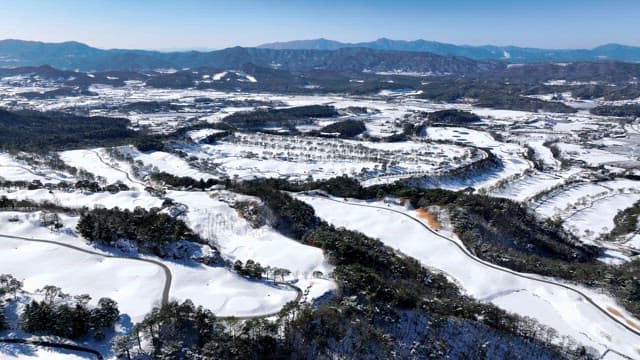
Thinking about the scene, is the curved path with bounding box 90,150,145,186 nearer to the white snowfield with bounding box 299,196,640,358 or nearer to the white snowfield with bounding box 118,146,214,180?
the white snowfield with bounding box 118,146,214,180

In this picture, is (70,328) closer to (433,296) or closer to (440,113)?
(433,296)

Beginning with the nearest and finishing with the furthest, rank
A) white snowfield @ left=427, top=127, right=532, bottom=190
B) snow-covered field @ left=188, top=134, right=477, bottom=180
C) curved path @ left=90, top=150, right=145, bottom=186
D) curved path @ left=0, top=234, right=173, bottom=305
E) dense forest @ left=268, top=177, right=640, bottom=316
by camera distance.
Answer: curved path @ left=0, top=234, right=173, bottom=305, dense forest @ left=268, top=177, right=640, bottom=316, curved path @ left=90, top=150, right=145, bottom=186, white snowfield @ left=427, top=127, right=532, bottom=190, snow-covered field @ left=188, top=134, right=477, bottom=180

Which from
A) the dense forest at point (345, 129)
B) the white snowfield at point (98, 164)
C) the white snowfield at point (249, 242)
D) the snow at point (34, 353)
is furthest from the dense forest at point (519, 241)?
the dense forest at point (345, 129)

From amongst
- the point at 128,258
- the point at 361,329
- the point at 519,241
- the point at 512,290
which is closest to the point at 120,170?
the point at 128,258

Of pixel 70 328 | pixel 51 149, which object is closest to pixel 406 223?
pixel 70 328

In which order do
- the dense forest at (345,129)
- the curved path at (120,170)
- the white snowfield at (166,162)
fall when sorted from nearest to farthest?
1. the curved path at (120,170)
2. the white snowfield at (166,162)
3. the dense forest at (345,129)

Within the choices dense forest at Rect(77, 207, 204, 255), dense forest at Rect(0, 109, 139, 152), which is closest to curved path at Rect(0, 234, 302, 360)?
dense forest at Rect(77, 207, 204, 255)

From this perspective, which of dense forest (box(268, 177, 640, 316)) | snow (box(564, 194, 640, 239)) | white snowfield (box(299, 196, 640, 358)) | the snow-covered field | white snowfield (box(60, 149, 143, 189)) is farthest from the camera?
the snow-covered field

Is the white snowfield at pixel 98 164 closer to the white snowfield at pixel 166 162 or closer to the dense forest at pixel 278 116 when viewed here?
the white snowfield at pixel 166 162

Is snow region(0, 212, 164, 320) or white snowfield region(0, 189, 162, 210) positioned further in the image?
white snowfield region(0, 189, 162, 210)
